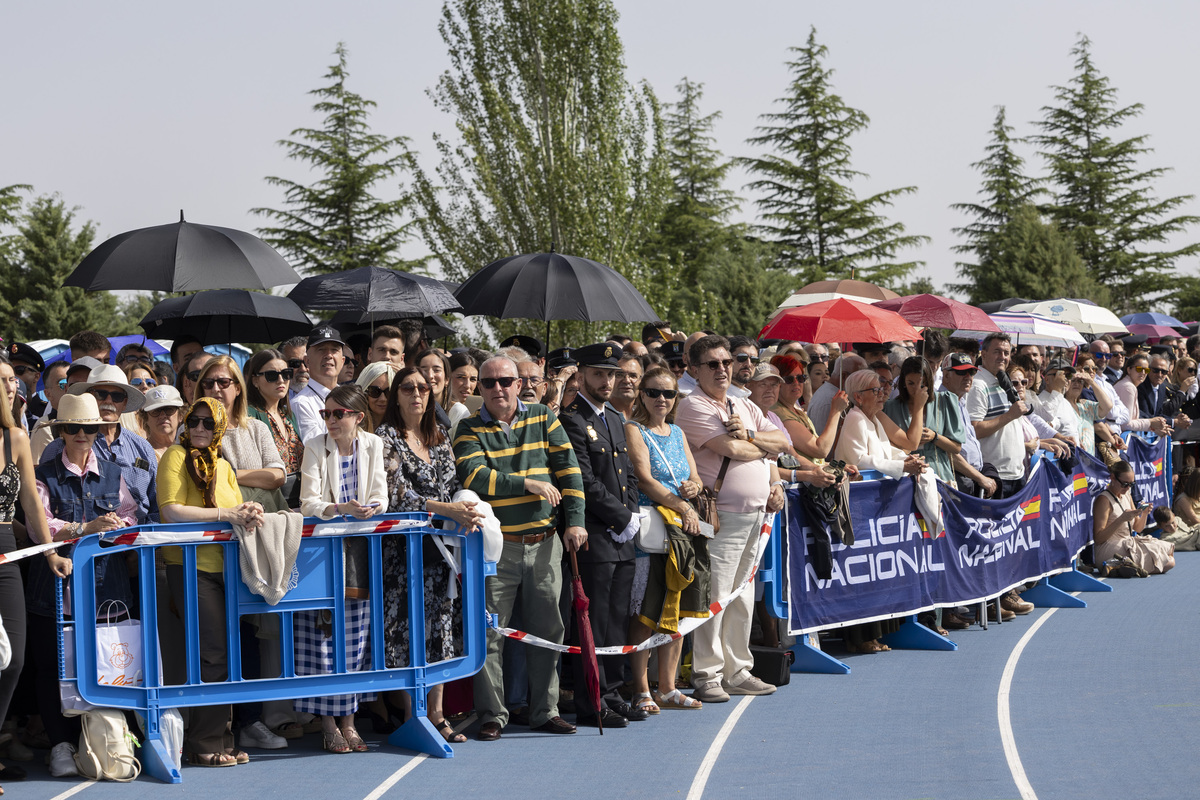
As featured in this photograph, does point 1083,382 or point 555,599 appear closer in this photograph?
point 555,599

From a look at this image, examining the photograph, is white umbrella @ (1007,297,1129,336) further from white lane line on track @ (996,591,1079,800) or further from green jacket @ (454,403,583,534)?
green jacket @ (454,403,583,534)

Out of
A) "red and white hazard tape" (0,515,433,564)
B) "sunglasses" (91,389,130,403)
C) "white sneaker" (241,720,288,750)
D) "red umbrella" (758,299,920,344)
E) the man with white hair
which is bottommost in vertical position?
"white sneaker" (241,720,288,750)

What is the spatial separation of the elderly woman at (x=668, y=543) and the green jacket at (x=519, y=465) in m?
0.59

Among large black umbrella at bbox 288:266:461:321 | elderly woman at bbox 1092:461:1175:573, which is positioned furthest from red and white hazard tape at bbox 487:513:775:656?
elderly woman at bbox 1092:461:1175:573

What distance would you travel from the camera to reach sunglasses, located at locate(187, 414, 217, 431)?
6219mm

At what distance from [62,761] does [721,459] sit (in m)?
4.16

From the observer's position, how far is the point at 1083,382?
1298 centimetres

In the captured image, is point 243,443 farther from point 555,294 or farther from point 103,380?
point 555,294

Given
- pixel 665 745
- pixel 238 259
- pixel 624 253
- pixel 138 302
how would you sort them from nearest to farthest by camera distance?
pixel 665 745, pixel 238 259, pixel 624 253, pixel 138 302

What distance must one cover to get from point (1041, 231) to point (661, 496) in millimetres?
41174

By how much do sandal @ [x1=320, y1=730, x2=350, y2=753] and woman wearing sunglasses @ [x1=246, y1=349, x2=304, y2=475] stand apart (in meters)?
1.46

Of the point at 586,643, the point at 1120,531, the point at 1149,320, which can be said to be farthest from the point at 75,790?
the point at 1149,320

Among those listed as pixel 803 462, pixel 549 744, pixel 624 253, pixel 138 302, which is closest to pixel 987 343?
pixel 803 462

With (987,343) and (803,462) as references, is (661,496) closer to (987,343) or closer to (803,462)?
(803,462)
